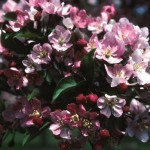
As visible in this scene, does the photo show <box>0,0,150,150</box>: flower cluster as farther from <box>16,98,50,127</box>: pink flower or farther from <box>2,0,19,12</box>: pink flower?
<box>2,0,19,12</box>: pink flower

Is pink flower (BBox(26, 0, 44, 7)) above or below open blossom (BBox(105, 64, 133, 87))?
above

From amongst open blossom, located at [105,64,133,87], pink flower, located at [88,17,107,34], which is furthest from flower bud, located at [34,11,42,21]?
open blossom, located at [105,64,133,87]

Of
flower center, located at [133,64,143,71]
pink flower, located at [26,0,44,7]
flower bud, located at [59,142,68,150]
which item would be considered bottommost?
flower bud, located at [59,142,68,150]

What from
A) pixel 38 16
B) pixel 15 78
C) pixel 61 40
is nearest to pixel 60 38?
pixel 61 40

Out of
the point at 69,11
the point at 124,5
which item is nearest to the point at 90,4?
the point at 124,5

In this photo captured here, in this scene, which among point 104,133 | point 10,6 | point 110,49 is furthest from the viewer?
point 10,6

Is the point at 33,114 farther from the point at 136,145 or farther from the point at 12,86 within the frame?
the point at 136,145

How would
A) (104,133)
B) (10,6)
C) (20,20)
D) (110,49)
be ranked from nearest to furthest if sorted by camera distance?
(104,133) → (110,49) → (20,20) → (10,6)

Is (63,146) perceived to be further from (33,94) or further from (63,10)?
(63,10)
